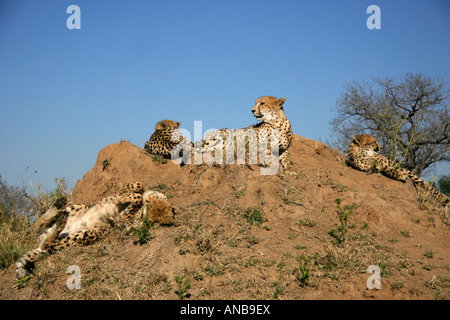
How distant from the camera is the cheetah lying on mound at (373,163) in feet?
32.1

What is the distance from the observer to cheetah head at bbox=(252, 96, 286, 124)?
32.5 ft

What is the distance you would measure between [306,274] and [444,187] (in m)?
14.6

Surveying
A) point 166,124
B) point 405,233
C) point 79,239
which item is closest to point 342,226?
point 405,233

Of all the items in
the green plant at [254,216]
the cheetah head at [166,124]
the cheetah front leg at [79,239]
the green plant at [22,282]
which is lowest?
the green plant at [22,282]

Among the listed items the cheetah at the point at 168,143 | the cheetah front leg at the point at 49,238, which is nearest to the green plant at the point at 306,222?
the cheetah at the point at 168,143

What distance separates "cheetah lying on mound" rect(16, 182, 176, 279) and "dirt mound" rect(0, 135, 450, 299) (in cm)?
21

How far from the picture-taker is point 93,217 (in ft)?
24.1

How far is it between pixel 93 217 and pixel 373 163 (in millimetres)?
6614

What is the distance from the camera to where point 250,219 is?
7.47 m
